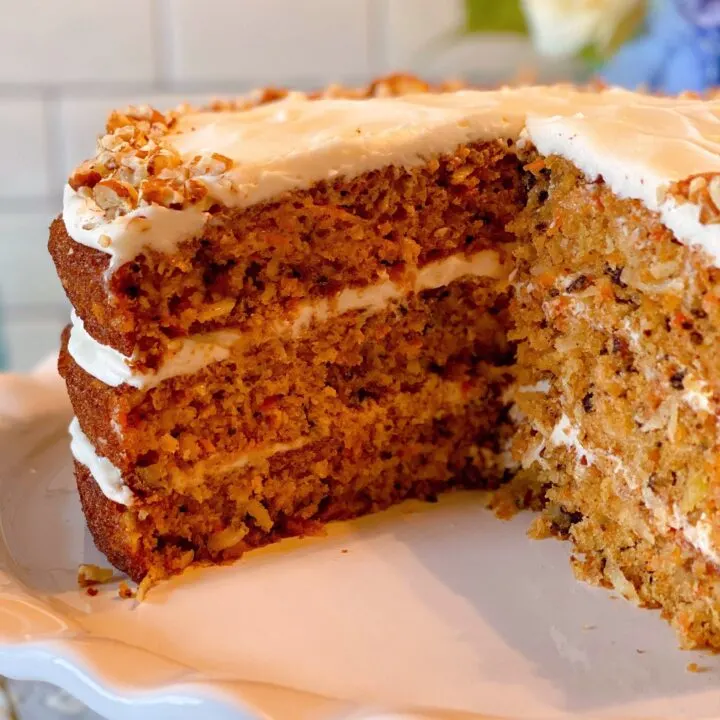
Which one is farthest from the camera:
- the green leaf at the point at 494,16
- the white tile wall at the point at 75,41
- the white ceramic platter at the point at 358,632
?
the white tile wall at the point at 75,41

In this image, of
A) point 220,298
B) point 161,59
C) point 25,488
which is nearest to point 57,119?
point 161,59

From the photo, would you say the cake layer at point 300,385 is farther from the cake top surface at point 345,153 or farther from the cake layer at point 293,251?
the cake top surface at point 345,153

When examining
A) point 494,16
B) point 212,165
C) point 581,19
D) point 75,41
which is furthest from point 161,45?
point 212,165

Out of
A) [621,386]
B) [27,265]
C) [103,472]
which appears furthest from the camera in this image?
[27,265]

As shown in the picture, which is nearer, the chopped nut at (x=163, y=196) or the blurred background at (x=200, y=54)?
the chopped nut at (x=163, y=196)

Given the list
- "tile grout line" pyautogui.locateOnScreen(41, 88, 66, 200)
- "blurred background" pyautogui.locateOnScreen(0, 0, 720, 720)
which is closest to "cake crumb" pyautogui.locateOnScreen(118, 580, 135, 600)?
"blurred background" pyautogui.locateOnScreen(0, 0, 720, 720)

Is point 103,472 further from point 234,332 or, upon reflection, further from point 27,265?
point 27,265

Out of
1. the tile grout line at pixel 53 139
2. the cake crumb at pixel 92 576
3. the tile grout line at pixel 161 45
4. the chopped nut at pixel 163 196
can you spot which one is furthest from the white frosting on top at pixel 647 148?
the tile grout line at pixel 53 139
